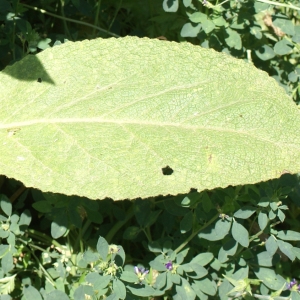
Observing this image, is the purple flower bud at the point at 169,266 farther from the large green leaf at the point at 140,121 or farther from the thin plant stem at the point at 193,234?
the large green leaf at the point at 140,121

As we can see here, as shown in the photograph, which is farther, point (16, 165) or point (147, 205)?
point (147, 205)

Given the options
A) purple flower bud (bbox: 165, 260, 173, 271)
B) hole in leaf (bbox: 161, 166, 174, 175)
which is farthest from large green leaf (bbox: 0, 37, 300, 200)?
purple flower bud (bbox: 165, 260, 173, 271)

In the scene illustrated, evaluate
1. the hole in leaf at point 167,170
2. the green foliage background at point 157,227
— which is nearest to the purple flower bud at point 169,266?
the green foliage background at point 157,227

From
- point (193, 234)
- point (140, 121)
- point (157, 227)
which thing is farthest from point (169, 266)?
point (140, 121)

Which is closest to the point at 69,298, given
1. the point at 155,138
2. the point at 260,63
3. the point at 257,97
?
the point at 155,138

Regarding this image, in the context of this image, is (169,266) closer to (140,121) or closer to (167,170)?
(167,170)

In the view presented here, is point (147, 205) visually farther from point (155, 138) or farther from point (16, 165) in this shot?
point (16, 165)

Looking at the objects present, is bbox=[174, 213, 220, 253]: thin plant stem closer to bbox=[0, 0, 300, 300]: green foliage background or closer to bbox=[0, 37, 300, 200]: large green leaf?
bbox=[0, 0, 300, 300]: green foliage background
